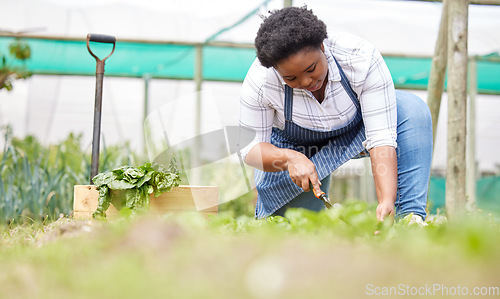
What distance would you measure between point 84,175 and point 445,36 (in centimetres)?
261

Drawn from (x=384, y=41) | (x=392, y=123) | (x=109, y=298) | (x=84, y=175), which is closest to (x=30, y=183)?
(x=84, y=175)

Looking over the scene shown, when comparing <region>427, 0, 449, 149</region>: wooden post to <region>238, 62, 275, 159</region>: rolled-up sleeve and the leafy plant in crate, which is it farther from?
the leafy plant in crate

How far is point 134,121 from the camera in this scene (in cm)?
748

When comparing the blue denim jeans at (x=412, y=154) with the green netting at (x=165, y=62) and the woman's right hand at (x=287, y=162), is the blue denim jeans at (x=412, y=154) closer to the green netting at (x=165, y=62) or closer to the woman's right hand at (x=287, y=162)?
the woman's right hand at (x=287, y=162)

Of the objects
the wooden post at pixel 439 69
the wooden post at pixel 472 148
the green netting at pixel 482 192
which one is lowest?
the green netting at pixel 482 192

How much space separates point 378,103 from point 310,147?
0.58 m

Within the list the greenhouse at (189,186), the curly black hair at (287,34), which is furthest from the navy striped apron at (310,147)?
the curly black hair at (287,34)

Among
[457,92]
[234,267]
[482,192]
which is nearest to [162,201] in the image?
[234,267]

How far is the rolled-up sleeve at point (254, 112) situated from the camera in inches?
87.3

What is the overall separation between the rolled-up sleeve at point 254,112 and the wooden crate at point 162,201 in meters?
0.33

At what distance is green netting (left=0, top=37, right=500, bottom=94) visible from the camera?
5.37m

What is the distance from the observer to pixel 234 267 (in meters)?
0.74

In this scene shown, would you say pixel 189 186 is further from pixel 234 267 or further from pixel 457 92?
pixel 457 92

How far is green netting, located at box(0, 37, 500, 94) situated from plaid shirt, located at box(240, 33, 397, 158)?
3.00m
